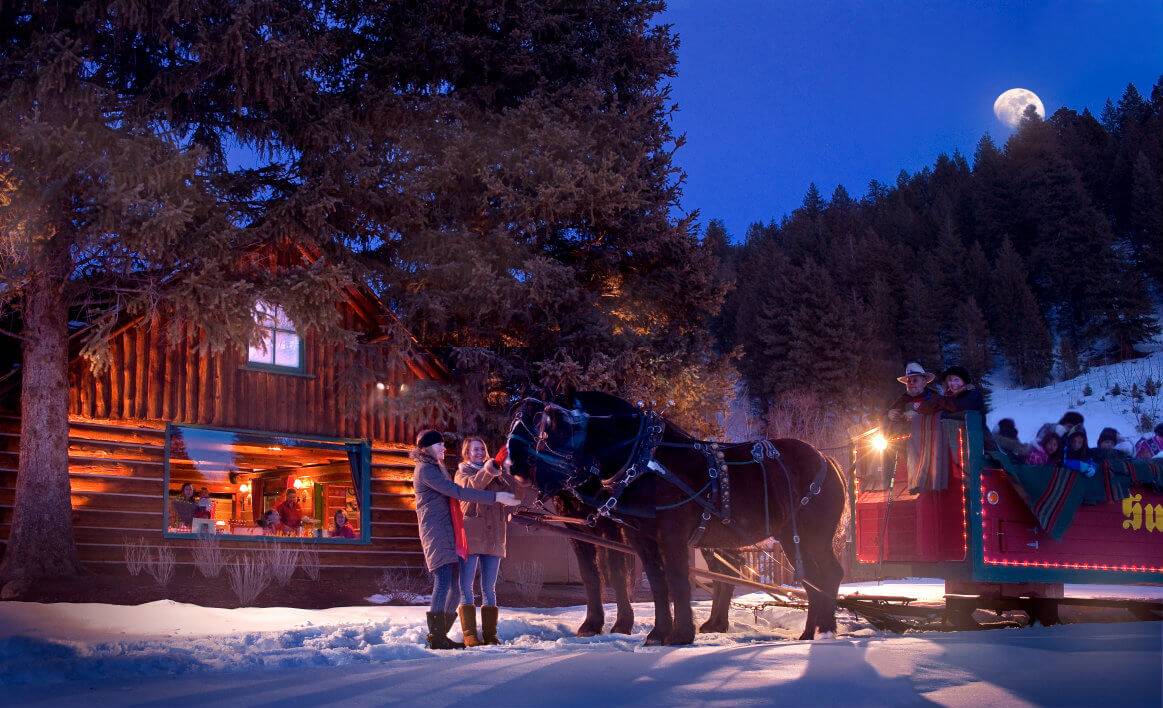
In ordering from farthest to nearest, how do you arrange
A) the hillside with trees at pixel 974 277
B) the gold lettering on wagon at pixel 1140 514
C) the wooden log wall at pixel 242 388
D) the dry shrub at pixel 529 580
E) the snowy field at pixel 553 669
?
the hillside with trees at pixel 974 277, the dry shrub at pixel 529 580, the wooden log wall at pixel 242 388, the gold lettering on wagon at pixel 1140 514, the snowy field at pixel 553 669

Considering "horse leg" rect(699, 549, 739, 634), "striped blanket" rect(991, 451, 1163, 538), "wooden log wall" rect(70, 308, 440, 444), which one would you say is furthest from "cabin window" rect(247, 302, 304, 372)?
"striped blanket" rect(991, 451, 1163, 538)

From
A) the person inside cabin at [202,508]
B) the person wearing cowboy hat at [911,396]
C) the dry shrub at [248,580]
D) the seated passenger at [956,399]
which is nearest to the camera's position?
the seated passenger at [956,399]

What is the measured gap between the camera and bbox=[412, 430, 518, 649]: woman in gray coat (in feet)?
32.1

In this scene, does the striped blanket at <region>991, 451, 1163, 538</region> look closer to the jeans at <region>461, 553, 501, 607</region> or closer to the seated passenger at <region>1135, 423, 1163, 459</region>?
the seated passenger at <region>1135, 423, 1163, 459</region>

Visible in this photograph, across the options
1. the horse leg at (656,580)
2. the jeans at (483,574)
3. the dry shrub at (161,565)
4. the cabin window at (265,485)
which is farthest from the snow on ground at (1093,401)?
the jeans at (483,574)

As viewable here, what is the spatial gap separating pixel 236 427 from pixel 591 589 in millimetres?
8571

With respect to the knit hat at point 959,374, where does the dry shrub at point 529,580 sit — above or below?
below

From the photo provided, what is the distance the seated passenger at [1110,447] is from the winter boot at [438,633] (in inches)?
277

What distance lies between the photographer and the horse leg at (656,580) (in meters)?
9.63

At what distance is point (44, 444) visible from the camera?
47.0 ft

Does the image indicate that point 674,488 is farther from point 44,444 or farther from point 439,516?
point 44,444

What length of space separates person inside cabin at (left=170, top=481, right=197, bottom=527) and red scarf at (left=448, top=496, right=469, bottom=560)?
984 centimetres

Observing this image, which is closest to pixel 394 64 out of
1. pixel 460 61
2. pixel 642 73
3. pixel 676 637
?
pixel 460 61

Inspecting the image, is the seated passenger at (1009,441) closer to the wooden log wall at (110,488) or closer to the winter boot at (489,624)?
the winter boot at (489,624)
